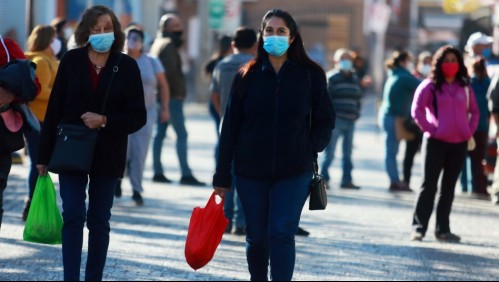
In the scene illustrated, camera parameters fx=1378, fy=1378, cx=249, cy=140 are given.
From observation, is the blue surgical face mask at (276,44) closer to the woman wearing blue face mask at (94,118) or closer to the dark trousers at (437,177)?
the woman wearing blue face mask at (94,118)

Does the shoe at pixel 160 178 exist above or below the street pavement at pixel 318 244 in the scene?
below

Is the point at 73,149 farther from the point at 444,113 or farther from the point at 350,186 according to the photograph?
the point at 350,186

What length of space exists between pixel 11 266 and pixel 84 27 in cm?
226

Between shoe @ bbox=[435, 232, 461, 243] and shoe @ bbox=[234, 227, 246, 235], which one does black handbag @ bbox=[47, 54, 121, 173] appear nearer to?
shoe @ bbox=[234, 227, 246, 235]

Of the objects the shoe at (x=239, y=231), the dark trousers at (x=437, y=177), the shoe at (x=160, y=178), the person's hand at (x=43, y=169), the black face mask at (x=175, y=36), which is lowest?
the shoe at (x=160, y=178)

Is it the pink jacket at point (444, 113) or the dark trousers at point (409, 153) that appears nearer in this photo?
the pink jacket at point (444, 113)

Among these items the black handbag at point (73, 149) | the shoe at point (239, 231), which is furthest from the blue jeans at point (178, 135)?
the black handbag at point (73, 149)

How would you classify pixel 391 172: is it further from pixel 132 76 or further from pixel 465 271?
pixel 132 76

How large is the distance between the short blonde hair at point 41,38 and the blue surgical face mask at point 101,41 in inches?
167

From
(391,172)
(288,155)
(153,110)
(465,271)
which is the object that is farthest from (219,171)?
(391,172)

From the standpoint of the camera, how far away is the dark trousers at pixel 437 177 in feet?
41.0

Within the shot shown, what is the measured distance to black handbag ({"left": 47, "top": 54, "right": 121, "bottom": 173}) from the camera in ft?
27.3

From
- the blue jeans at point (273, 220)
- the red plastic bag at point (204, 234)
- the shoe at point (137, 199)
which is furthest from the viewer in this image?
the shoe at point (137, 199)

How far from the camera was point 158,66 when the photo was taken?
1486 centimetres
